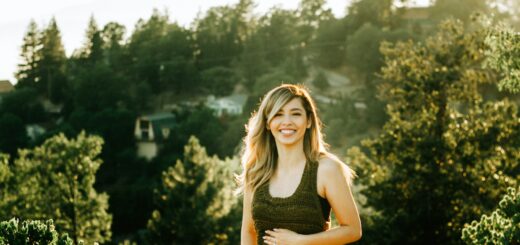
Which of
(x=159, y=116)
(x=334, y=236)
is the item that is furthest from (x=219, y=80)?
(x=334, y=236)

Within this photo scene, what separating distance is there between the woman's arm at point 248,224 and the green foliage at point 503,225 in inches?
191

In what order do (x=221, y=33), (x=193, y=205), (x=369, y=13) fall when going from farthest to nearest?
(x=221, y=33) < (x=369, y=13) < (x=193, y=205)

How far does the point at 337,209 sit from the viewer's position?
4160 mm

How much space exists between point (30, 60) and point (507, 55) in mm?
85710

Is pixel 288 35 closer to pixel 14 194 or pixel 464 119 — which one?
pixel 14 194

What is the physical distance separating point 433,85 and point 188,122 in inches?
2110

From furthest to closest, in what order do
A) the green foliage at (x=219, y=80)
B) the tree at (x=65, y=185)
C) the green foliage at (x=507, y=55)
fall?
the green foliage at (x=219, y=80) < the tree at (x=65, y=185) < the green foliage at (x=507, y=55)

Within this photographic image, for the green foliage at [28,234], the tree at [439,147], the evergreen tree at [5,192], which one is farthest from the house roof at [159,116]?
the green foliage at [28,234]

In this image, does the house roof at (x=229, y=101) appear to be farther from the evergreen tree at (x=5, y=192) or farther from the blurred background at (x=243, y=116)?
A: the evergreen tree at (x=5, y=192)

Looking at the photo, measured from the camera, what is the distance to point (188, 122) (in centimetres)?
7262

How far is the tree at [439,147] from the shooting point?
1955cm

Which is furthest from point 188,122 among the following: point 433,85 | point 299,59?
point 433,85

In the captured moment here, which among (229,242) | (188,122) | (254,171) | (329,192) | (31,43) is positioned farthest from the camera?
(31,43)

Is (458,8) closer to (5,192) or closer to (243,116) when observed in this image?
(243,116)
